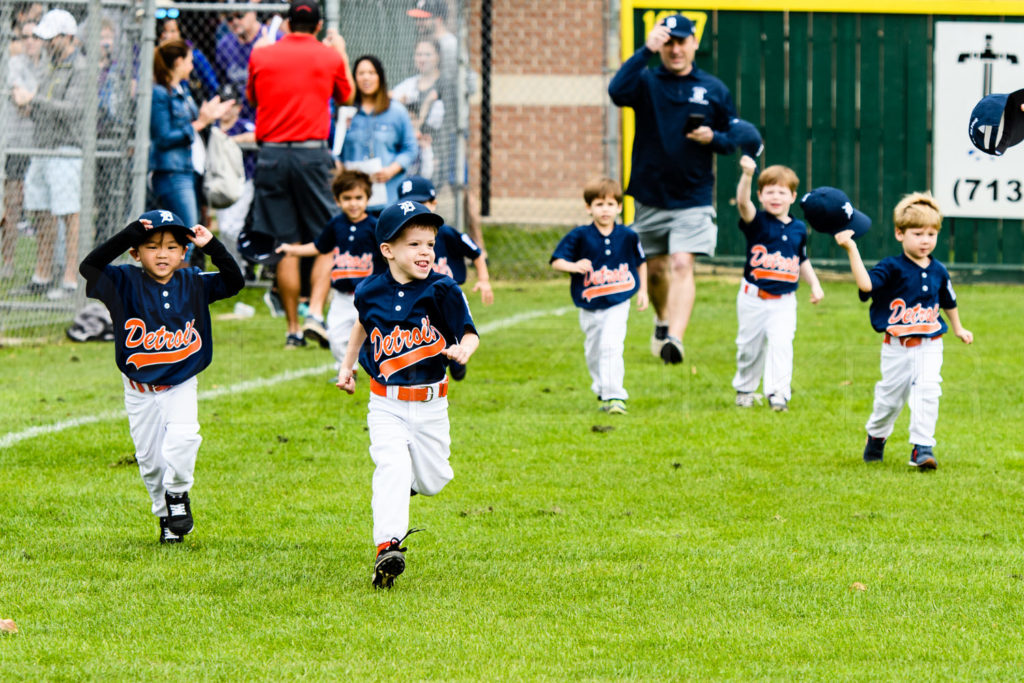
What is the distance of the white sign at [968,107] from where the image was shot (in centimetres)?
1513

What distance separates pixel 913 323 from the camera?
23.4 ft

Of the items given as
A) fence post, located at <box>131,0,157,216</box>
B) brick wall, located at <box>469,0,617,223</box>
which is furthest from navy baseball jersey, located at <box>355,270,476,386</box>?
brick wall, located at <box>469,0,617,223</box>

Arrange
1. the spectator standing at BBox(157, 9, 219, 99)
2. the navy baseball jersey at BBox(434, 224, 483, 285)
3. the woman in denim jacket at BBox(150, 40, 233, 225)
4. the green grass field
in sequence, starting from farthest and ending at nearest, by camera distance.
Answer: the spectator standing at BBox(157, 9, 219, 99) → the woman in denim jacket at BBox(150, 40, 233, 225) → the navy baseball jersey at BBox(434, 224, 483, 285) → the green grass field

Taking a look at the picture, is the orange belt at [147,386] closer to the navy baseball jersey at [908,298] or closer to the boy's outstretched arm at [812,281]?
the navy baseball jersey at [908,298]

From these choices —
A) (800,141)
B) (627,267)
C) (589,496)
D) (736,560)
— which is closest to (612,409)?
(627,267)

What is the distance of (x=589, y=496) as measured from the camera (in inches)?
259

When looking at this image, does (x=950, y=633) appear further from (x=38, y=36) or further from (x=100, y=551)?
(x=38, y=36)

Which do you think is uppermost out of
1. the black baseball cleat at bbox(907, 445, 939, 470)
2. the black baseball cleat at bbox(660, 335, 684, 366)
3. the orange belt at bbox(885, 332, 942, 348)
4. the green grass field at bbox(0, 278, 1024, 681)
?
the orange belt at bbox(885, 332, 942, 348)

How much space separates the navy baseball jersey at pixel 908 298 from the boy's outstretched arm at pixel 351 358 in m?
2.70

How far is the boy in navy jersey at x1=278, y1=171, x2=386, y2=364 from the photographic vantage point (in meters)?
9.38

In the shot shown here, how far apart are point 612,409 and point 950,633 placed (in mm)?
4196

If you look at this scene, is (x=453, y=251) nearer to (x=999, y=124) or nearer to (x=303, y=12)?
(x=303, y=12)

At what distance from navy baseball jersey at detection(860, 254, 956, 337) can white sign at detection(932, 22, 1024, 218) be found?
27.3 ft

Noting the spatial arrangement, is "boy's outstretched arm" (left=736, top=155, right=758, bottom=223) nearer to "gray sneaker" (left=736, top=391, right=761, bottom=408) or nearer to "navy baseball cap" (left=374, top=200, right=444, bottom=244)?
"gray sneaker" (left=736, top=391, right=761, bottom=408)
